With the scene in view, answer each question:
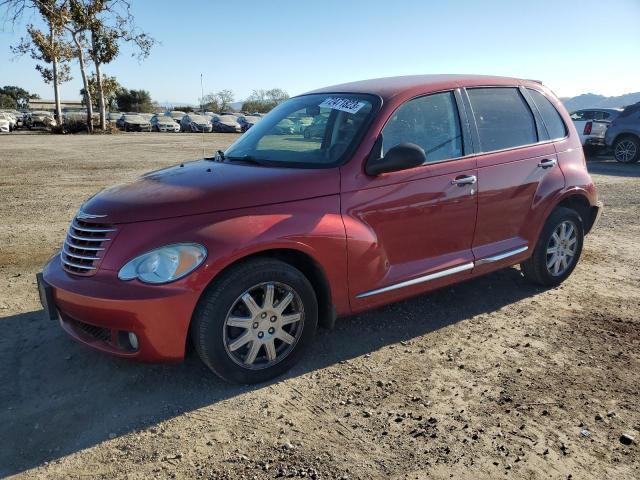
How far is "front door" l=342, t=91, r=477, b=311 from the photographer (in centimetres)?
349

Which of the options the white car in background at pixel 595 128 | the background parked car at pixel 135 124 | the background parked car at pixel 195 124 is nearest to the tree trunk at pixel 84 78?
the background parked car at pixel 135 124

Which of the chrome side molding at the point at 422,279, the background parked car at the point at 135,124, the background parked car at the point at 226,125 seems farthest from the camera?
the background parked car at the point at 226,125

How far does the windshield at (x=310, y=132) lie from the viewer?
3.62 m

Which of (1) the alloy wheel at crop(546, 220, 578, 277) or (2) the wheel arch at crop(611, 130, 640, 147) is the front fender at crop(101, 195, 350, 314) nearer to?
(1) the alloy wheel at crop(546, 220, 578, 277)

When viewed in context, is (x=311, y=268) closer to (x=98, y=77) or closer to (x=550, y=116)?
(x=550, y=116)

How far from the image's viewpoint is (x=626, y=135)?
1509cm

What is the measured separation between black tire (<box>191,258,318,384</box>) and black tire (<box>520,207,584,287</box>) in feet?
8.06

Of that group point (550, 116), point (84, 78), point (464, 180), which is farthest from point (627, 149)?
point (84, 78)

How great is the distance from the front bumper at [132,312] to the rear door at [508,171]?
2411 millimetres

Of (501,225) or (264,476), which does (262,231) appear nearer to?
(264,476)

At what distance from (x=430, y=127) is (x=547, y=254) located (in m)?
1.81

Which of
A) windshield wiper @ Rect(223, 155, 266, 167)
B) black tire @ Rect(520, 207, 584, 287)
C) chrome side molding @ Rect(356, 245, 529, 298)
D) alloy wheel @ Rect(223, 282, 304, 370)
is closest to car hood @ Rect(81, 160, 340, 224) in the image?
windshield wiper @ Rect(223, 155, 266, 167)

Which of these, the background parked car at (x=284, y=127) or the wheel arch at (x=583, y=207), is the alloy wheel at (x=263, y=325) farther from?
the wheel arch at (x=583, y=207)

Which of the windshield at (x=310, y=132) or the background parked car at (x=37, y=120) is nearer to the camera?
the windshield at (x=310, y=132)
